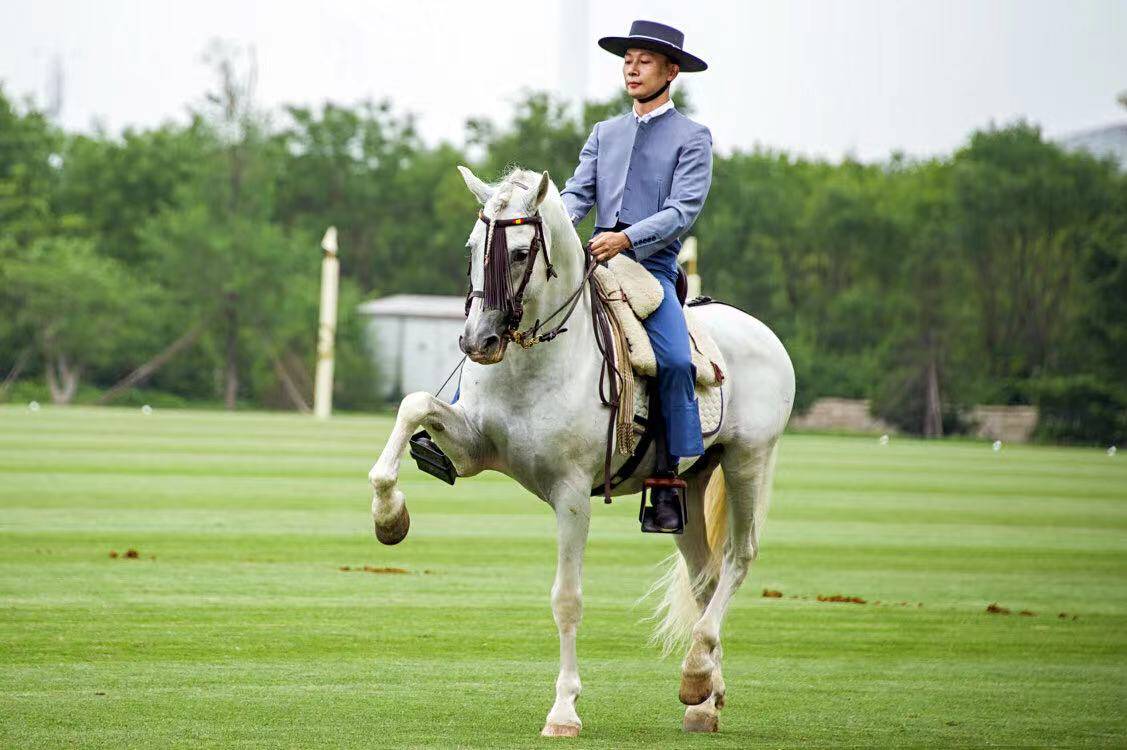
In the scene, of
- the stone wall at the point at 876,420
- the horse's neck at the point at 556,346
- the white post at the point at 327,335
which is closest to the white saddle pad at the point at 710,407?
the horse's neck at the point at 556,346

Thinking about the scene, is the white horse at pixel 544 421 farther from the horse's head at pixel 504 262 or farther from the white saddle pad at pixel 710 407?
the white saddle pad at pixel 710 407

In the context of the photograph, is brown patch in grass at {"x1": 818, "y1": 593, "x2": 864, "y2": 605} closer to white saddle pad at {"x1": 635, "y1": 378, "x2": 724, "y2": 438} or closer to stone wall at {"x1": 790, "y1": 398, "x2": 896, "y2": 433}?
white saddle pad at {"x1": 635, "y1": 378, "x2": 724, "y2": 438}

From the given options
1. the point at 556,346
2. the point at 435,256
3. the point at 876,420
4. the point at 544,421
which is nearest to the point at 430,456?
the point at 544,421

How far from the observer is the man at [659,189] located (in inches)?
360

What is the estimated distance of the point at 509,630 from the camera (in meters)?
12.6

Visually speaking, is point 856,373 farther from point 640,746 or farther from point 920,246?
point 640,746

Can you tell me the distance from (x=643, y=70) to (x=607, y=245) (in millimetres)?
1219

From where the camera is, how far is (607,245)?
891 cm

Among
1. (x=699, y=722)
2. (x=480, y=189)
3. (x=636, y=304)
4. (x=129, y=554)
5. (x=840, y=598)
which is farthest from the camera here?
(x=129, y=554)

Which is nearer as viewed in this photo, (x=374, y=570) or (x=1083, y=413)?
(x=374, y=570)

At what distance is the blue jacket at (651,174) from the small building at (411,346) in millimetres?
67230

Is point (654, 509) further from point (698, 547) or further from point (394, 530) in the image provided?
point (394, 530)

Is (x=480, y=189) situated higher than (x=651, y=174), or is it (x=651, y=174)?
(x=651, y=174)

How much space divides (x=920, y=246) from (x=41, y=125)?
163 ft
